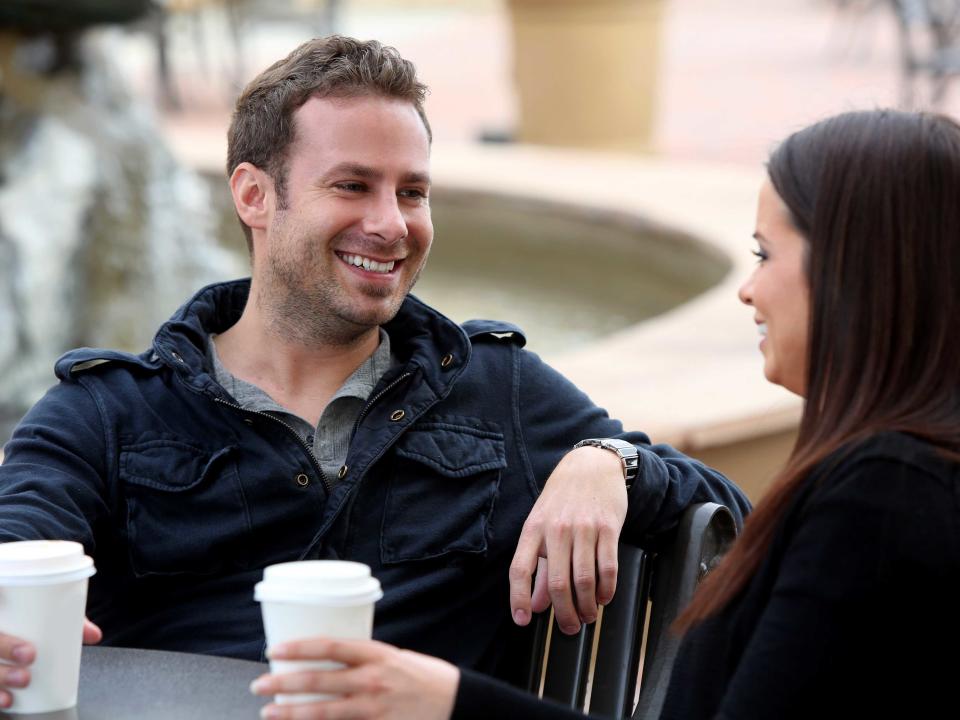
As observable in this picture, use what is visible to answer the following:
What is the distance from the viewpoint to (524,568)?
1.91 m

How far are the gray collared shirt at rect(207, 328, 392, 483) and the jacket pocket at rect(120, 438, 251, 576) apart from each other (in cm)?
11

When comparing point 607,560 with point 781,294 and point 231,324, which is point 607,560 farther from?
point 231,324

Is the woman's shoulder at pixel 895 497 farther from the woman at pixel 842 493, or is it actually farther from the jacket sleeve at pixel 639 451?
the jacket sleeve at pixel 639 451

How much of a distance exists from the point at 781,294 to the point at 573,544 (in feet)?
1.57

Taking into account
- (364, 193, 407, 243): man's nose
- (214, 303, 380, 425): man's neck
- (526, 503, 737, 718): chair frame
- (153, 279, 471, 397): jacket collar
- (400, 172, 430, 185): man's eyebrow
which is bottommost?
(526, 503, 737, 718): chair frame

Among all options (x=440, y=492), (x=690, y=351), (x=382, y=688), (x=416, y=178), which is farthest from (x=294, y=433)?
(x=690, y=351)

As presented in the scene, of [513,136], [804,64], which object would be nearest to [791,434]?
[513,136]

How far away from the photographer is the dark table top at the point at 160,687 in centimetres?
153

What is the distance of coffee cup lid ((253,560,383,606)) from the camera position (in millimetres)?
1312

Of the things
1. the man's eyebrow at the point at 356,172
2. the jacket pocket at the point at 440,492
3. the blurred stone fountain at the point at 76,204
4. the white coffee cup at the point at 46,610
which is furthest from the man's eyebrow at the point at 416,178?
the blurred stone fountain at the point at 76,204

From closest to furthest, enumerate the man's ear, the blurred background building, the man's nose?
1. the man's nose
2. the man's ear
3. the blurred background building

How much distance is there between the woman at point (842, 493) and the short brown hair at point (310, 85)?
776 mm

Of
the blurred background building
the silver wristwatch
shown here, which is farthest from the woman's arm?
the blurred background building

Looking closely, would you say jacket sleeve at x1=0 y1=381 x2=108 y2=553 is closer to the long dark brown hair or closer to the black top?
the black top
